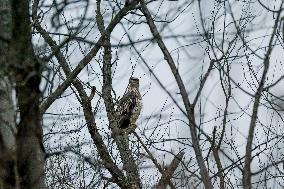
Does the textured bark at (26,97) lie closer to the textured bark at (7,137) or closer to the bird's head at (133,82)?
the textured bark at (7,137)

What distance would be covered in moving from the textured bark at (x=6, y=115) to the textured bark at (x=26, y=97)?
44 mm

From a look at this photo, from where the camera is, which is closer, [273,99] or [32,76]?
[32,76]

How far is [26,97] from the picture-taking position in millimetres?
3213

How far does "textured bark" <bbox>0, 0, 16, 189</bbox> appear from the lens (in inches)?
123

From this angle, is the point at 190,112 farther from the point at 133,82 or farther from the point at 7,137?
the point at 133,82

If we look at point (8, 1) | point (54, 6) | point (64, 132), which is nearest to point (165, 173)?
point (64, 132)

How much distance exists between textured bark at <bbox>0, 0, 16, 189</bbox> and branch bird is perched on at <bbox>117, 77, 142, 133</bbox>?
16.7ft

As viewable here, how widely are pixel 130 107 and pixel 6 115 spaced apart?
20.3 feet

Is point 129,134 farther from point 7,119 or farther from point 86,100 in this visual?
point 7,119

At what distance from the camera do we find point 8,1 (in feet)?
11.5

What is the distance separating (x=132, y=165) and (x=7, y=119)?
4900 millimetres

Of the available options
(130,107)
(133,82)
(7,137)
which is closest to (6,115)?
(7,137)

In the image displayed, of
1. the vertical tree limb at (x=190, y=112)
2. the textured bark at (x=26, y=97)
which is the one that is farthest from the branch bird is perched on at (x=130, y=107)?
the textured bark at (x=26, y=97)

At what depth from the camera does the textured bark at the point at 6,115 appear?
3.13m
